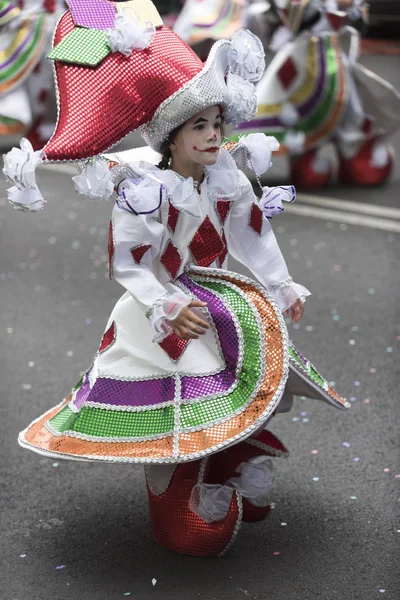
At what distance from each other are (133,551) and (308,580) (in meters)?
0.52

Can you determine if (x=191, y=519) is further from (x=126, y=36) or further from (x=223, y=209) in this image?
(x=126, y=36)

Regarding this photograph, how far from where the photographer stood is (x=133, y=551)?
3.39 m

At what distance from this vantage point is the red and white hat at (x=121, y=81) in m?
3.01

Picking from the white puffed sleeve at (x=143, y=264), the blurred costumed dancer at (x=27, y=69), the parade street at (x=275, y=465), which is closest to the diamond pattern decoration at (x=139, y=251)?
the white puffed sleeve at (x=143, y=264)

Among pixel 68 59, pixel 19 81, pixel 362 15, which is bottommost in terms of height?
pixel 19 81

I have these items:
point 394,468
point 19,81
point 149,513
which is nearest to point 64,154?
point 149,513

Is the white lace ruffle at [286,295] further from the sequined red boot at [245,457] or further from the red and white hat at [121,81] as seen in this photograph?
the red and white hat at [121,81]

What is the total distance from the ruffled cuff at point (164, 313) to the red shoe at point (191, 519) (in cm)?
42

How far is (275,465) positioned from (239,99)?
1313 millimetres

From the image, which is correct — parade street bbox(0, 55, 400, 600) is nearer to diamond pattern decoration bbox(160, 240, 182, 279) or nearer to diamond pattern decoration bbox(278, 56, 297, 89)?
diamond pattern decoration bbox(160, 240, 182, 279)

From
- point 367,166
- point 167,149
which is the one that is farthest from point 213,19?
point 167,149

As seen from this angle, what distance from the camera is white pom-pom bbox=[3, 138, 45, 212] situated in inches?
116

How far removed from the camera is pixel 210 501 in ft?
10.7

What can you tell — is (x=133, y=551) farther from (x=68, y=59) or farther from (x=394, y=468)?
(x=68, y=59)
